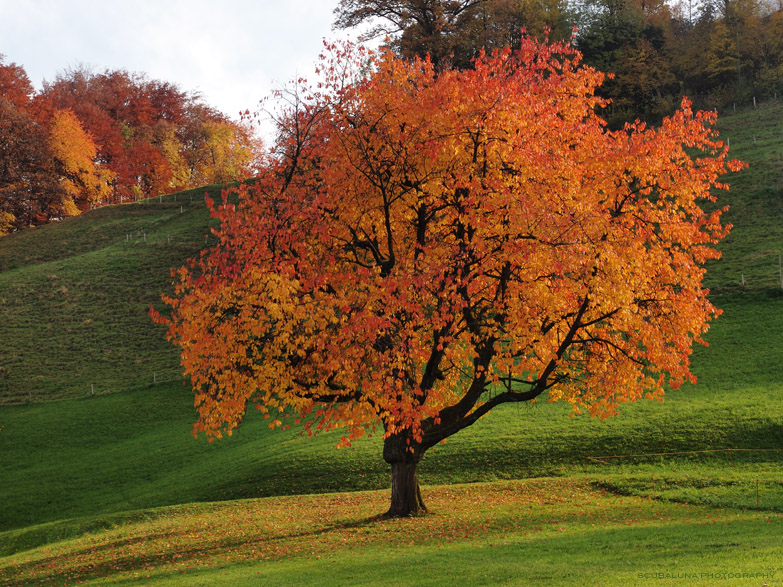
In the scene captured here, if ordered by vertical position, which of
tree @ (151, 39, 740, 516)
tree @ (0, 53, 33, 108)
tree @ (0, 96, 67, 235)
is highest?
tree @ (0, 53, 33, 108)

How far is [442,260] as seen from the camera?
1891 centimetres

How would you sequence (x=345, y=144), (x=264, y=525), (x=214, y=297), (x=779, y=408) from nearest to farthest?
(x=214, y=297)
(x=345, y=144)
(x=264, y=525)
(x=779, y=408)

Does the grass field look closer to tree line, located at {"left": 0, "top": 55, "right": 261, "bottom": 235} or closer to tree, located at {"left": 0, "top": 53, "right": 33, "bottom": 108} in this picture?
tree line, located at {"left": 0, "top": 55, "right": 261, "bottom": 235}

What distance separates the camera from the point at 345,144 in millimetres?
19984

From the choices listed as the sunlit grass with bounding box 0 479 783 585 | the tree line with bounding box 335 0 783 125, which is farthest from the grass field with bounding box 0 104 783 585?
the tree line with bounding box 335 0 783 125

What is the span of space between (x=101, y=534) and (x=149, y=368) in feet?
84.3

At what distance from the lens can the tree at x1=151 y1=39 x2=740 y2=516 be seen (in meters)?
17.6

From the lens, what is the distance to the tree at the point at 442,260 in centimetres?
1759

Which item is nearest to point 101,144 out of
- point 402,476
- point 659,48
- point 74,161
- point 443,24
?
point 74,161

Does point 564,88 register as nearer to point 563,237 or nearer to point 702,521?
point 563,237

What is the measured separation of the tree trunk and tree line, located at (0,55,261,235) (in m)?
70.9

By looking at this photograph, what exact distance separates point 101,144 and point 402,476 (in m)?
82.1

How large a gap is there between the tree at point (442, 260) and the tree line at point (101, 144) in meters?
69.2

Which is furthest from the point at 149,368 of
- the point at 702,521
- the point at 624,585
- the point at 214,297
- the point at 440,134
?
the point at 624,585
